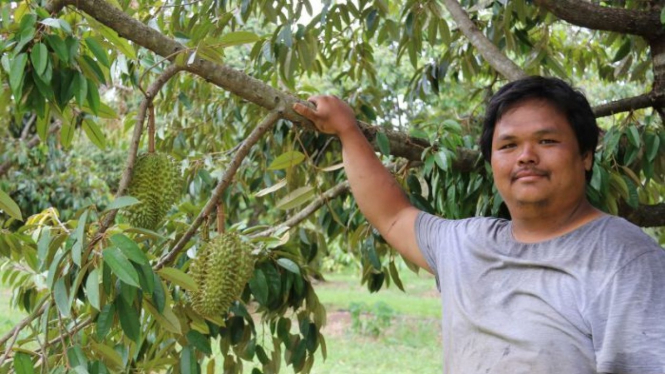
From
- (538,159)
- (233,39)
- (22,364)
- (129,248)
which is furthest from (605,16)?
(22,364)

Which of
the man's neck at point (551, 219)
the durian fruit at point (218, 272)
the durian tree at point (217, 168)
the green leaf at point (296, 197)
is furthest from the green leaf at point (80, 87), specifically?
the man's neck at point (551, 219)

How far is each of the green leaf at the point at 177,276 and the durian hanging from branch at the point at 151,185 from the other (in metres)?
0.13

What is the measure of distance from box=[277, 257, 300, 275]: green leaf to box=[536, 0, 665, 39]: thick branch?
3.58ft

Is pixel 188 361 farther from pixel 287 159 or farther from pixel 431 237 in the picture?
pixel 431 237

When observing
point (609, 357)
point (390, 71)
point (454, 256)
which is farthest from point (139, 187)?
point (390, 71)

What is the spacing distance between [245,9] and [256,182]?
32.8 inches

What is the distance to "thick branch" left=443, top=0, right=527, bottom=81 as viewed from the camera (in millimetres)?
2422

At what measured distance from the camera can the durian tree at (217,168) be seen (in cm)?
147

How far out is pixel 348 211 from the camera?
9.05 feet

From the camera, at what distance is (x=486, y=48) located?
8.38ft

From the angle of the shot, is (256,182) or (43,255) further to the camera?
(256,182)

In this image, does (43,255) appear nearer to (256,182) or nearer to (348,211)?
(348,211)

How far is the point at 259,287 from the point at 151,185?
0.59 m

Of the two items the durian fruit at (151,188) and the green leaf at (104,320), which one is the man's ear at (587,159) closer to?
the durian fruit at (151,188)
